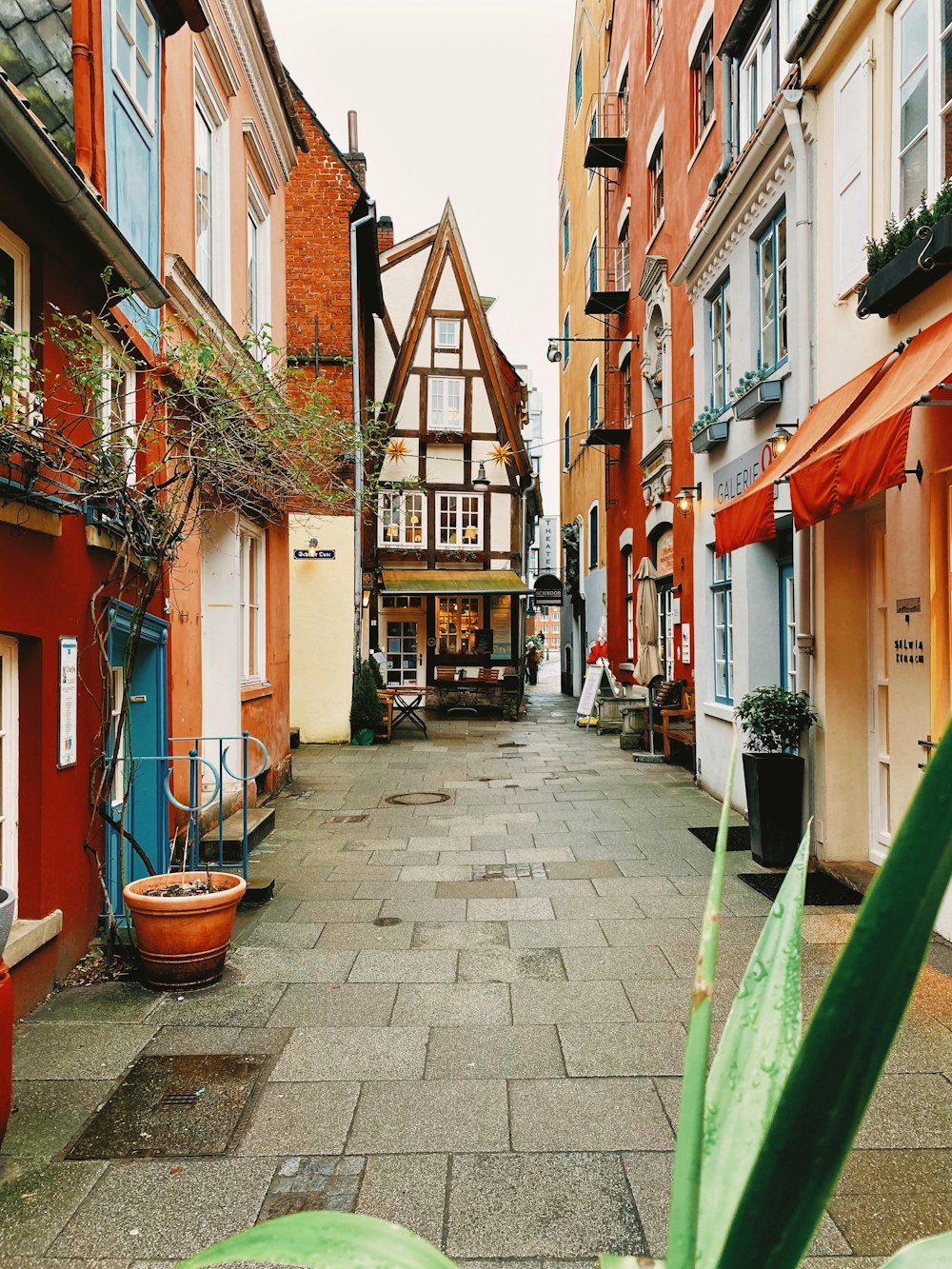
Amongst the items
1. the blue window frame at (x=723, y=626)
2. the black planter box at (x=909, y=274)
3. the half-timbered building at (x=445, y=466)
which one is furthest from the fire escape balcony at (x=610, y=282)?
the black planter box at (x=909, y=274)

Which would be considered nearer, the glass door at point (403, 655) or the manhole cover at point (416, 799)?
the manhole cover at point (416, 799)

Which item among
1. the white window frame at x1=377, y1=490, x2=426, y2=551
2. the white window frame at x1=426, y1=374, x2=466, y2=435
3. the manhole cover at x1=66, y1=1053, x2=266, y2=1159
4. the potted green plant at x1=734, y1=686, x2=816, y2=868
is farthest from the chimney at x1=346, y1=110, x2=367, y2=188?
the manhole cover at x1=66, y1=1053, x2=266, y2=1159

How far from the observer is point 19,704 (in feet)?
14.3

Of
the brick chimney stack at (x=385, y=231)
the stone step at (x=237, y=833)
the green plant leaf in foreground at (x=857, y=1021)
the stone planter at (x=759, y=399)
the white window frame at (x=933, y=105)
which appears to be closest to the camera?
the green plant leaf in foreground at (x=857, y=1021)

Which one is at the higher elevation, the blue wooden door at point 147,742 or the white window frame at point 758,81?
the white window frame at point 758,81

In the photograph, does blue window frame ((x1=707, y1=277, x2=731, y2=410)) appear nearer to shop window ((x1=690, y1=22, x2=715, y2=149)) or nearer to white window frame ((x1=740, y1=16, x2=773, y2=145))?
white window frame ((x1=740, y1=16, x2=773, y2=145))

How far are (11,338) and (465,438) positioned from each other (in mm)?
19534

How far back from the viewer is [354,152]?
60.8ft

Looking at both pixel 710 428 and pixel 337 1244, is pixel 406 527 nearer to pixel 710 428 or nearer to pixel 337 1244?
pixel 710 428

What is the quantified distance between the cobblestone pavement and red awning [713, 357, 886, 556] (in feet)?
8.38

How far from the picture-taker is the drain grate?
263 inches

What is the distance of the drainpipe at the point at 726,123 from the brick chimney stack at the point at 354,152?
9402 mm

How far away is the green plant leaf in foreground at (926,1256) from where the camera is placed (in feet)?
1.77

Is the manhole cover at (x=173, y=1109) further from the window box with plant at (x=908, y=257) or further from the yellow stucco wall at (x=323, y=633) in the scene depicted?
the yellow stucco wall at (x=323, y=633)
